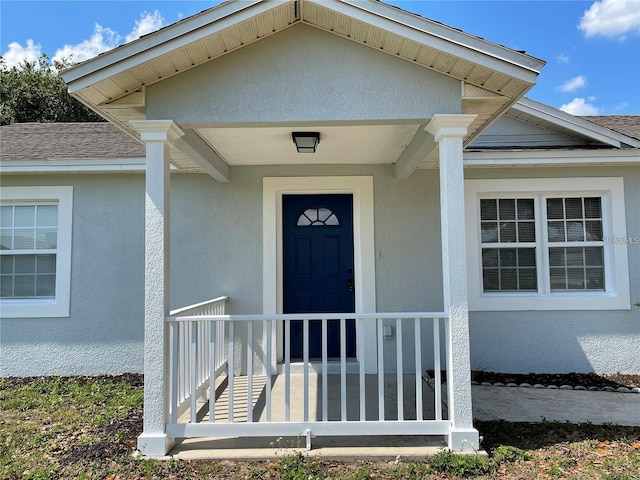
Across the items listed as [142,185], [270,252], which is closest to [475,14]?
[270,252]

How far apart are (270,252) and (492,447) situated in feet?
10.8

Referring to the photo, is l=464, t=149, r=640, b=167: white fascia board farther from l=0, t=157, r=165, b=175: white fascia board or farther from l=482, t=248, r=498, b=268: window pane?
l=0, t=157, r=165, b=175: white fascia board

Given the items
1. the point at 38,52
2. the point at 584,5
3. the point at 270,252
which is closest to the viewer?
the point at 270,252

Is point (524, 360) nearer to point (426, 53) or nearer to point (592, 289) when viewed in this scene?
point (592, 289)

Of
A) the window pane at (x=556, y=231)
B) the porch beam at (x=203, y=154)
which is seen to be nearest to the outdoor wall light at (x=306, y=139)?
the porch beam at (x=203, y=154)

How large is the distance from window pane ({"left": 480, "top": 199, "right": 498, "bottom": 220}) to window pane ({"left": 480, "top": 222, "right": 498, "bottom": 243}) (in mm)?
83

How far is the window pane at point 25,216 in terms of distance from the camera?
5695 mm

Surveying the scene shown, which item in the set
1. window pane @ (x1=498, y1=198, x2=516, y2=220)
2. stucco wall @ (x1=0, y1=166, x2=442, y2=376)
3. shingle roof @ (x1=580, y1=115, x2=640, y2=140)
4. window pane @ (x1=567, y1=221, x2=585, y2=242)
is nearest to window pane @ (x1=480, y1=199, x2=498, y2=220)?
window pane @ (x1=498, y1=198, x2=516, y2=220)

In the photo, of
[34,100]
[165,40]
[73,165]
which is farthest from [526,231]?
[34,100]

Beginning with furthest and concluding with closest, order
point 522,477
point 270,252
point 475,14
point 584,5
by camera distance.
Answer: point 584,5 → point 475,14 → point 270,252 → point 522,477

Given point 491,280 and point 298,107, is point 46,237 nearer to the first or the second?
point 298,107

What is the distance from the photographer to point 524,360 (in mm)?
5488

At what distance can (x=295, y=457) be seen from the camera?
318 centimetres

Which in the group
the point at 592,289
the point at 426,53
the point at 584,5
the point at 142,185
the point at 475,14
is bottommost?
the point at 592,289
